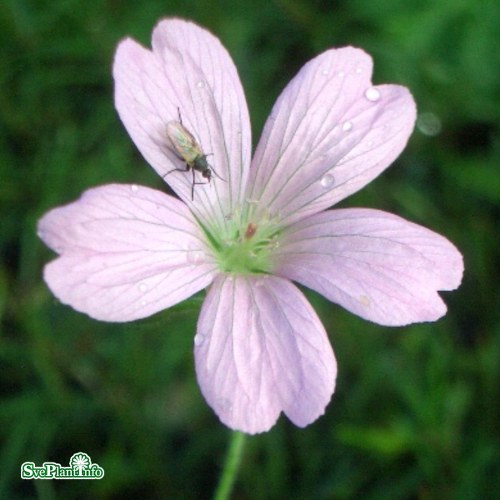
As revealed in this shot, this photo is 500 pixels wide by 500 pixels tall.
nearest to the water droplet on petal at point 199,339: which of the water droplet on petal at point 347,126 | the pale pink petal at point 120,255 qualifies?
the pale pink petal at point 120,255

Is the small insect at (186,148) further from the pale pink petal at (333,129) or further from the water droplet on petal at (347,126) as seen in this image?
the water droplet on petal at (347,126)

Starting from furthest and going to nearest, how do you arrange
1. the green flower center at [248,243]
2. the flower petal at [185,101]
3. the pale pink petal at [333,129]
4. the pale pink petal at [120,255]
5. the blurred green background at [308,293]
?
the blurred green background at [308,293]
the green flower center at [248,243]
the pale pink petal at [333,129]
the flower petal at [185,101]
the pale pink petal at [120,255]

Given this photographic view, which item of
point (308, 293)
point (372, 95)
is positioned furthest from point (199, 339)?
point (308, 293)

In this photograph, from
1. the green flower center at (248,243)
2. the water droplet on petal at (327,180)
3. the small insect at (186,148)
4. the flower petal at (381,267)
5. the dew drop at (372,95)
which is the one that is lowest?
the flower petal at (381,267)

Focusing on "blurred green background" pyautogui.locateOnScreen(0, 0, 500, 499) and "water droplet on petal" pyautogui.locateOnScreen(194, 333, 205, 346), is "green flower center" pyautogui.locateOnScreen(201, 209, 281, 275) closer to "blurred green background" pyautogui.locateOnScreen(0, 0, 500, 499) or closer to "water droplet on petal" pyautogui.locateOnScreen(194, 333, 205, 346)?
"water droplet on petal" pyautogui.locateOnScreen(194, 333, 205, 346)

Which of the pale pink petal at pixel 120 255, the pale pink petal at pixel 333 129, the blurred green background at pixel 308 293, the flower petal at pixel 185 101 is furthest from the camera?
the blurred green background at pixel 308 293

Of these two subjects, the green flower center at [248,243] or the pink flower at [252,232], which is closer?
the pink flower at [252,232]

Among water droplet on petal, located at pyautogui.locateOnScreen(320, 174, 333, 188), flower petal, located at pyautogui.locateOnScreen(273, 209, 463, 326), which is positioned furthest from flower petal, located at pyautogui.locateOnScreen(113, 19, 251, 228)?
flower petal, located at pyautogui.locateOnScreen(273, 209, 463, 326)
